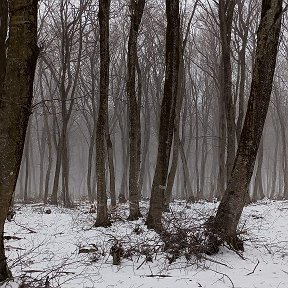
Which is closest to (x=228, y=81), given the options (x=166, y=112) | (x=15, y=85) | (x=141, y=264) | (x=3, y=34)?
(x=166, y=112)

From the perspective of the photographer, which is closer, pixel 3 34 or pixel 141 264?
pixel 141 264

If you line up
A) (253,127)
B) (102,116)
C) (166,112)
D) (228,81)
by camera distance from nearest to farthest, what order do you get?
(253,127)
(166,112)
(102,116)
(228,81)

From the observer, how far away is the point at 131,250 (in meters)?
5.61

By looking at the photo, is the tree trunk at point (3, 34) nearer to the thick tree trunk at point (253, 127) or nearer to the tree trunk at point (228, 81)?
the thick tree trunk at point (253, 127)

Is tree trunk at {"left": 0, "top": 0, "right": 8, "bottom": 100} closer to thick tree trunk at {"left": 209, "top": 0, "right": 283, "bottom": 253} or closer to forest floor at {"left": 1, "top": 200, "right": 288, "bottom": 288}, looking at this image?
forest floor at {"left": 1, "top": 200, "right": 288, "bottom": 288}

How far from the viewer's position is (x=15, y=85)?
3359 mm

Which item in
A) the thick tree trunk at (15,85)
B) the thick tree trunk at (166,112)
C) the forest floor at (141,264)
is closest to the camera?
the thick tree trunk at (15,85)

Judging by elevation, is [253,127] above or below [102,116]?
below

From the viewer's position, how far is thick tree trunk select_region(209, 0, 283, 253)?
5.61m

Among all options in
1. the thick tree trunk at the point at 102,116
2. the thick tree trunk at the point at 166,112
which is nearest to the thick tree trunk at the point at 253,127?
the thick tree trunk at the point at 166,112

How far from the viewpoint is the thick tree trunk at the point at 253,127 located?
5613 mm

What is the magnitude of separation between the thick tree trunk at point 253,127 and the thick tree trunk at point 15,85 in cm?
336

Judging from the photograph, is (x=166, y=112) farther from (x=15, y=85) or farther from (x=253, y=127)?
(x=15, y=85)

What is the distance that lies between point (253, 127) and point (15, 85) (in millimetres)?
3632
